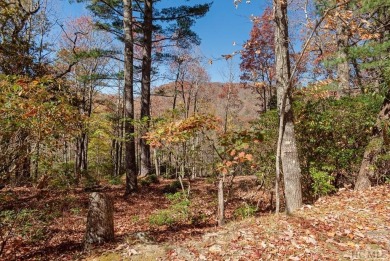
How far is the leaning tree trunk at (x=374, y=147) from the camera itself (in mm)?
6207

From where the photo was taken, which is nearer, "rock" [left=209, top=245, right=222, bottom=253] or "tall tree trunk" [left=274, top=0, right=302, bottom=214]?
"rock" [left=209, top=245, right=222, bottom=253]

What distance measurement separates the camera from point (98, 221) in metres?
5.16

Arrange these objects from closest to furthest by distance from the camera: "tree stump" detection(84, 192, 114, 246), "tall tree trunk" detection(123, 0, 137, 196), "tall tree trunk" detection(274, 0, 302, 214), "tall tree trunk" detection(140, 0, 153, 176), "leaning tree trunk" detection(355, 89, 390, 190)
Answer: "tree stump" detection(84, 192, 114, 246)
"tall tree trunk" detection(274, 0, 302, 214)
"leaning tree trunk" detection(355, 89, 390, 190)
"tall tree trunk" detection(123, 0, 137, 196)
"tall tree trunk" detection(140, 0, 153, 176)

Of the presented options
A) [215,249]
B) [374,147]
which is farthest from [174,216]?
[374,147]

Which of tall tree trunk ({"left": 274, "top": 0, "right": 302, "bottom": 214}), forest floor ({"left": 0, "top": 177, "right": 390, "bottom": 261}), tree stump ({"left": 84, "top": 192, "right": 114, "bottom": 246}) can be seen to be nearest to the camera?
forest floor ({"left": 0, "top": 177, "right": 390, "bottom": 261})

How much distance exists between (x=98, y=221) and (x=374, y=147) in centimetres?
609

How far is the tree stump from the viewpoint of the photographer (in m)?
5.09

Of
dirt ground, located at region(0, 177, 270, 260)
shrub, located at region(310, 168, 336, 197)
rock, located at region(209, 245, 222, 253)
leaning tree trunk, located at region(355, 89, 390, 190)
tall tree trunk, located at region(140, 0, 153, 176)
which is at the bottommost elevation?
dirt ground, located at region(0, 177, 270, 260)

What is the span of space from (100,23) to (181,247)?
10935mm

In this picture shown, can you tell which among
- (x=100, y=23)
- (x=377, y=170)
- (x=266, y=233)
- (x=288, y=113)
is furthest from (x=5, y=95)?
(x=100, y=23)

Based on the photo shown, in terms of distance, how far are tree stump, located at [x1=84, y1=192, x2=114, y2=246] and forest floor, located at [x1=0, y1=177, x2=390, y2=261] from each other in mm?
228

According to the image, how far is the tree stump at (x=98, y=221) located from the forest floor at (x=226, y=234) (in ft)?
0.75

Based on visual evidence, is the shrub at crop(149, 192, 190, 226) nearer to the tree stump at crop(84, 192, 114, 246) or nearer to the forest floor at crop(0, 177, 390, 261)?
the forest floor at crop(0, 177, 390, 261)

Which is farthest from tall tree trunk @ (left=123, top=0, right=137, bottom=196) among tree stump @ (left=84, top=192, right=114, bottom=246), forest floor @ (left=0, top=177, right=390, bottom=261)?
tree stump @ (left=84, top=192, right=114, bottom=246)
